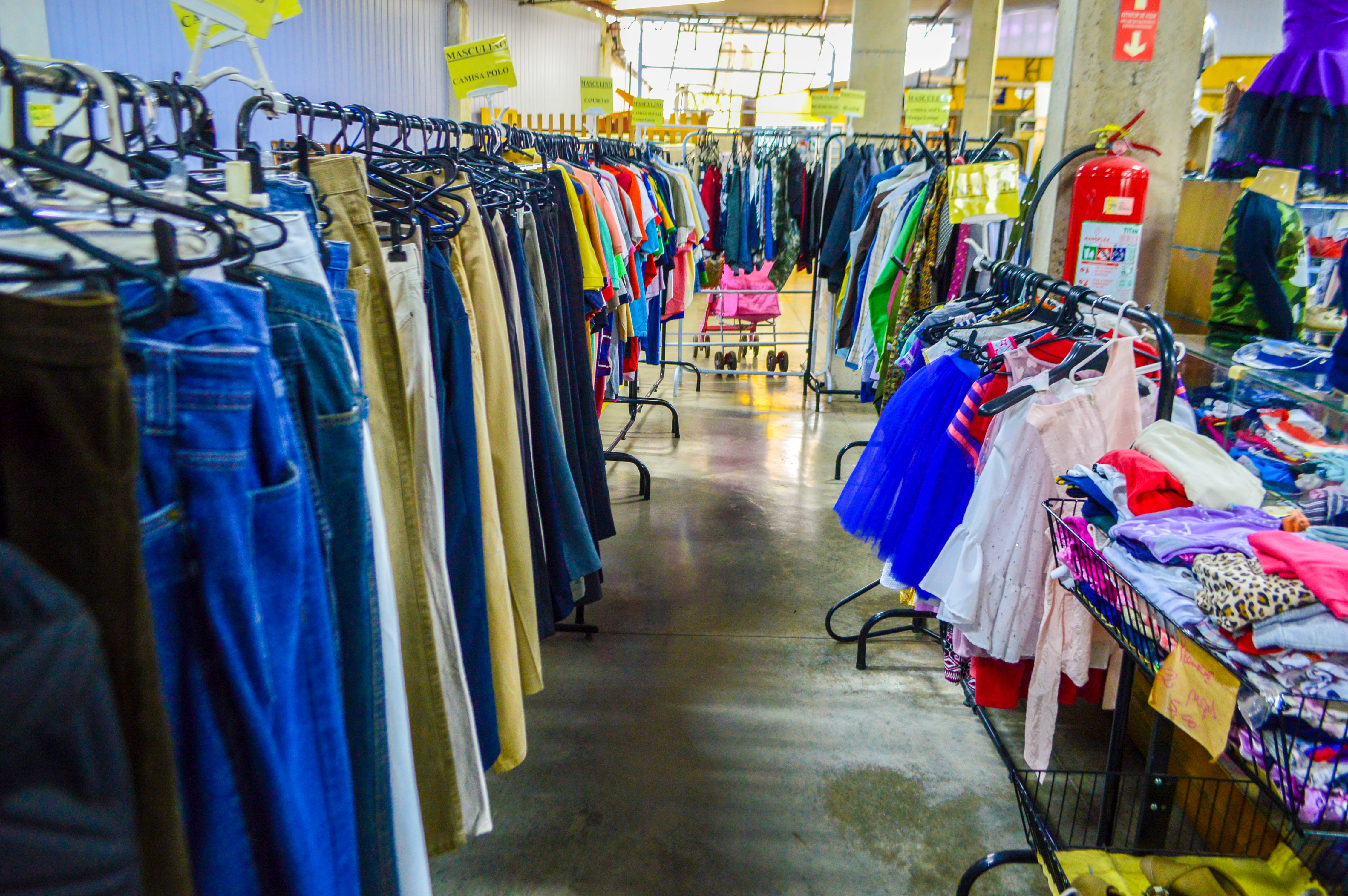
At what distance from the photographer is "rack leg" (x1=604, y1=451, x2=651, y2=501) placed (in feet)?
15.5

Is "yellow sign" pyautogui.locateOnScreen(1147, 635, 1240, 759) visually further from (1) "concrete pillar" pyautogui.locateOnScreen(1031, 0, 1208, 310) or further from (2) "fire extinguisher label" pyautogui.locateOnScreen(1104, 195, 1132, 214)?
(1) "concrete pillar" pyautogui.locateOnScreen(1031, 0, 1208, 310)

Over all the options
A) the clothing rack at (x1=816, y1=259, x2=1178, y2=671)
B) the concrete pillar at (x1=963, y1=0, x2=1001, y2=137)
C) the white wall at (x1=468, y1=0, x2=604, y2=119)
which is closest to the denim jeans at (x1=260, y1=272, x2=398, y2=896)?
the clothing rack at (x1=816, y1=259, x2=1178, y2=671)

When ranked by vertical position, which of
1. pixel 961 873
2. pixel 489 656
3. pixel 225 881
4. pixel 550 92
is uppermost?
pixel 550 92

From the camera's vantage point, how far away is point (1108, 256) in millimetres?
2674

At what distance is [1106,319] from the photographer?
7.21ft

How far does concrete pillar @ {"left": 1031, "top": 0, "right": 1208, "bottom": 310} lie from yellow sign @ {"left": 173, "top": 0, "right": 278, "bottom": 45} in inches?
97.1

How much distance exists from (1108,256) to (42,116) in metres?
2.85

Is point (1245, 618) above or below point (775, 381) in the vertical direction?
above

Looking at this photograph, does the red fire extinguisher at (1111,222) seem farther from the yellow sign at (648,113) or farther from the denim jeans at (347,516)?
the yellow sign at (648,113)

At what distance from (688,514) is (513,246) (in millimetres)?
2756

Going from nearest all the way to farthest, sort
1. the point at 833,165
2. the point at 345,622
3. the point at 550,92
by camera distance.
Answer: the point at 345,622, the point at 833,165, the point at 550,92

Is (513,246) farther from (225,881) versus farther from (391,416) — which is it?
(225,881)

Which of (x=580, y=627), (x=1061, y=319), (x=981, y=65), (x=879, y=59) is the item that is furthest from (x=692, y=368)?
(x=981, y=65)

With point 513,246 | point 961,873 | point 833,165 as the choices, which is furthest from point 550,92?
point 961,873
